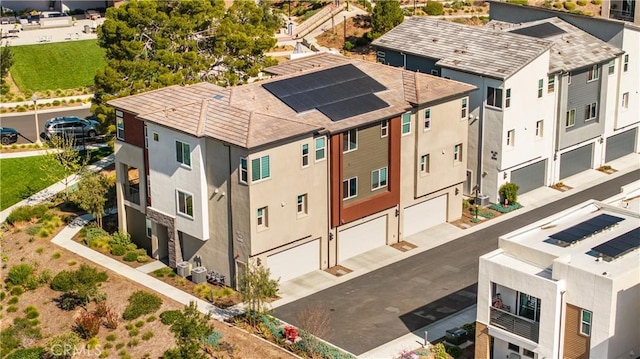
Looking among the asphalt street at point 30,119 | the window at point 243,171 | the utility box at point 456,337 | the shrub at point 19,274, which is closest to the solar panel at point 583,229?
the utility box at point 456,337

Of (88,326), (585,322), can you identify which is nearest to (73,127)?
(88,326)

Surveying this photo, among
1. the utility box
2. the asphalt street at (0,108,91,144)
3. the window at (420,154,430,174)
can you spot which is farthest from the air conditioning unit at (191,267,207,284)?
the asphalt street at (0,108,91,144)

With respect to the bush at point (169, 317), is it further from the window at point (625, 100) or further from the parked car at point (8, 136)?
the window at point (625, 100)

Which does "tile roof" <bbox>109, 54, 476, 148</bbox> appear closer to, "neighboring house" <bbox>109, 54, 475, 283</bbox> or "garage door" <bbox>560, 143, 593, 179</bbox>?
"neighboring house" <bbox>109, 54, 475, 283</bbox>

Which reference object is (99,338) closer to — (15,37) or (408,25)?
(408,25)

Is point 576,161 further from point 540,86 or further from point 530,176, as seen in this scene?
point 540,86

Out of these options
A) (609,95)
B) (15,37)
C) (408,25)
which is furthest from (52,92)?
(609,95)

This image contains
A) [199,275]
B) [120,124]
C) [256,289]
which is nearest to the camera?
[256,289]
